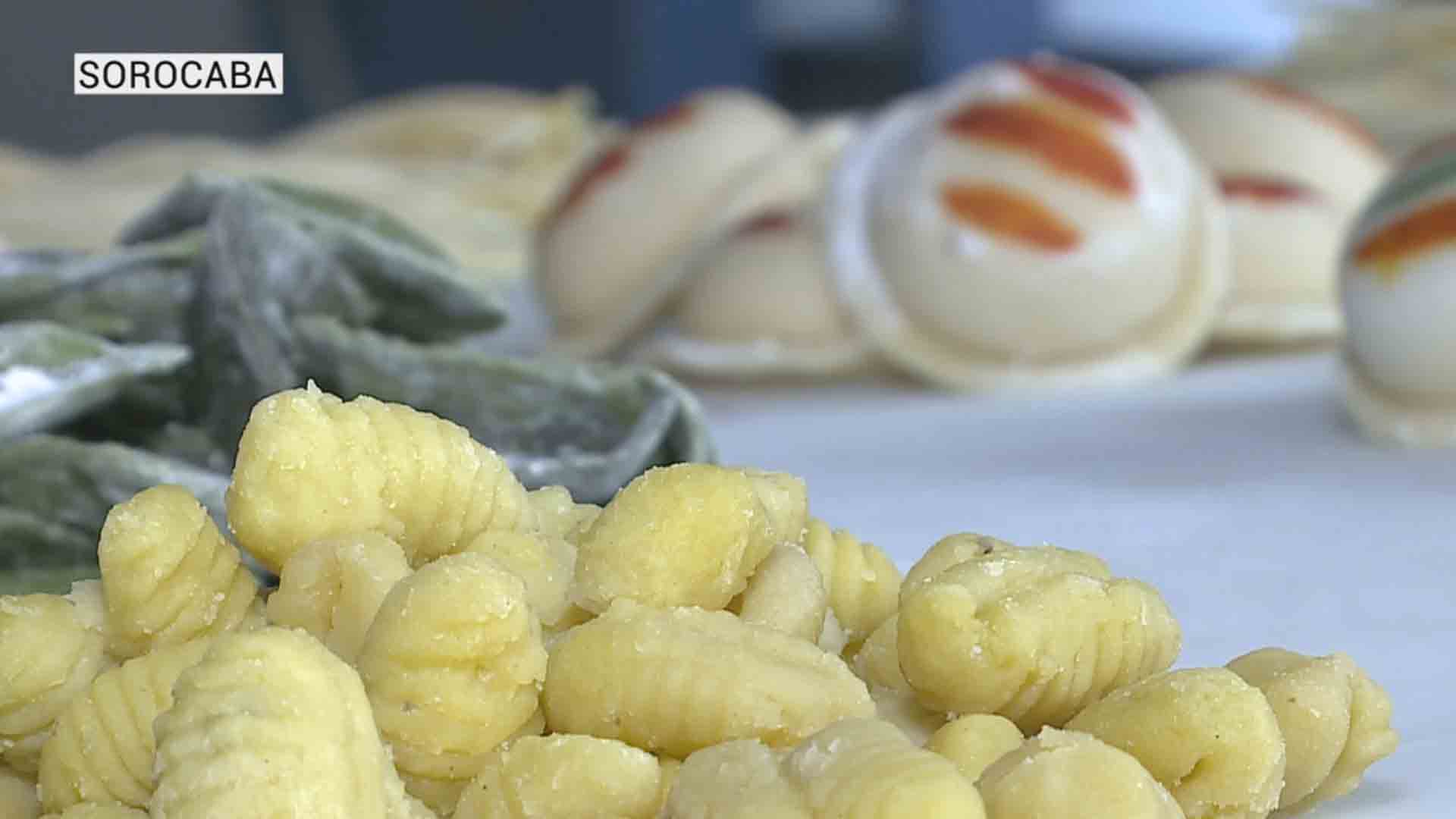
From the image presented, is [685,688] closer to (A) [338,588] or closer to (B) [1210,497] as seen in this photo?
(A) [338,588]

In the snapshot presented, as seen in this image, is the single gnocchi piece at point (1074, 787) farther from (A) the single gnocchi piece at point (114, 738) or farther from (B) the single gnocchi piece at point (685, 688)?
(A) the single gnocchi piece at point (114, 738)

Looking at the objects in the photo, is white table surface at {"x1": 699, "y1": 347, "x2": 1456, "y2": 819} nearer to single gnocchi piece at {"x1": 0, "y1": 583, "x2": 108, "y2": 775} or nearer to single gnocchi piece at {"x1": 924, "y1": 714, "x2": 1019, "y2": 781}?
single gnocchi piece at {"x1": 924, "y1": 714, "x2": 1019, "y2": 781}

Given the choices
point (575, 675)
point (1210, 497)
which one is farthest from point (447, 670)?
point (1210, 497)

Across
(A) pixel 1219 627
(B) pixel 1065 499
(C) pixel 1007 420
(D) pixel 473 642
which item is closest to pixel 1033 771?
(D) pixel 473 642

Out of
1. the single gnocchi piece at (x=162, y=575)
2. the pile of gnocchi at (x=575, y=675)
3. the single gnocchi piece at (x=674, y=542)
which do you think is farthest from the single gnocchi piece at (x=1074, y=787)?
the single gnocchi piece at (x=162, y=575)

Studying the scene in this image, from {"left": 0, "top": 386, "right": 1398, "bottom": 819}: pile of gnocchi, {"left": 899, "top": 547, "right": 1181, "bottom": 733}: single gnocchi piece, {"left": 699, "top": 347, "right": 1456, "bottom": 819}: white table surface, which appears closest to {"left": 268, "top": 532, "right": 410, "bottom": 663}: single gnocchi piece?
{"left": 0, "top": 386, "right": 1398, "bottom": 819}: pile of gnocchi

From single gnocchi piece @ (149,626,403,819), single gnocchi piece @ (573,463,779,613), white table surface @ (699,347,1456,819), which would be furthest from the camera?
white table surface @ (699,347,1456,819)

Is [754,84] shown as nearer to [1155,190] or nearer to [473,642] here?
[1155,190]

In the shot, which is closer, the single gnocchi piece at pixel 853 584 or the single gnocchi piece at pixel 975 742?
the single gnocchi piece at pixel 975 742
